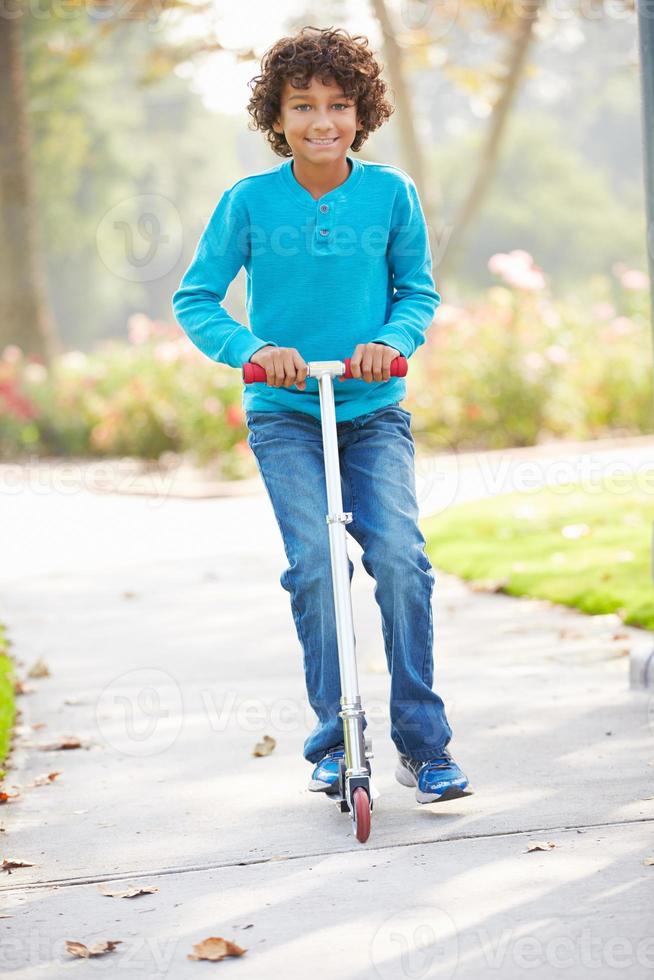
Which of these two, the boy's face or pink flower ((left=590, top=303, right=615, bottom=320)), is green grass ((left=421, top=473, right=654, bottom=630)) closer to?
the boy's face

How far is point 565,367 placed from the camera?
1280 centimetres

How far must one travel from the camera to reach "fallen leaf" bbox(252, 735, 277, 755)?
416cm

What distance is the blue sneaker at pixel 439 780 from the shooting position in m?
3.42

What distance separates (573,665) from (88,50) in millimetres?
13657

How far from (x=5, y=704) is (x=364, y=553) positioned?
5.92ft

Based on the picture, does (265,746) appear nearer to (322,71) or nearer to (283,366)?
(283,366)

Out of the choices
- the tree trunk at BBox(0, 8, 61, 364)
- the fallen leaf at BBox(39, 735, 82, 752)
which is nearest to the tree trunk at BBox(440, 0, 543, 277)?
the tree trunk at BBox(0, 8, 61, 364)

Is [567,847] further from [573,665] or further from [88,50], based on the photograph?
[88,50]

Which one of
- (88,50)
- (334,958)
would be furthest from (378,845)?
(88,50)

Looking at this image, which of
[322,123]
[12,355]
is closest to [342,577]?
[322,123]

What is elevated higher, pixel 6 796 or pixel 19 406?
pixel 19 406

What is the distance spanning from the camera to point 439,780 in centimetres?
343

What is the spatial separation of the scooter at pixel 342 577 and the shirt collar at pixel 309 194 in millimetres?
467

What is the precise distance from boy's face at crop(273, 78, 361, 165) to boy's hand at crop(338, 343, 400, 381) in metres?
0.52
